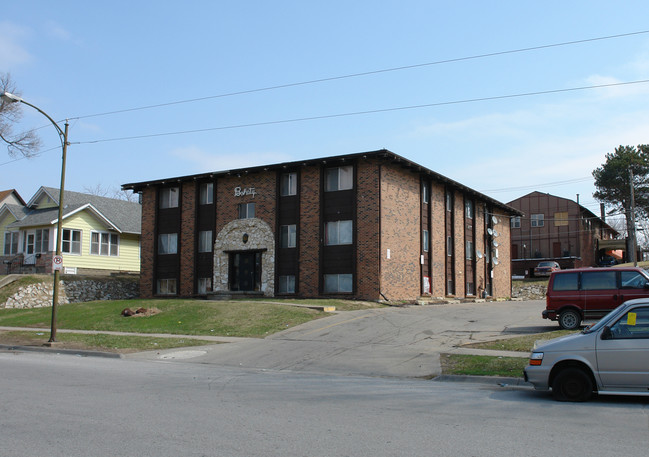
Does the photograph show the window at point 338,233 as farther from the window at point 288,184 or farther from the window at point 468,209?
the window at point 468,209

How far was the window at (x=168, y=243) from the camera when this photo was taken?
3747 centimetres

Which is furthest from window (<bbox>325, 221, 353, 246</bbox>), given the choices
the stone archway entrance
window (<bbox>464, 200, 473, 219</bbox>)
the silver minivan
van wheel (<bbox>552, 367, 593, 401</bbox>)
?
van wheel (<bbox>552, 367, 593, 401</bbox>)

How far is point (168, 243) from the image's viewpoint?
37.8 metres

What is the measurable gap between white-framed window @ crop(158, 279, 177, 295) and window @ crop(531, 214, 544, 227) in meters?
47.2

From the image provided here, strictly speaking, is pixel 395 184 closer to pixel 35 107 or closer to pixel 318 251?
pixel 318 251

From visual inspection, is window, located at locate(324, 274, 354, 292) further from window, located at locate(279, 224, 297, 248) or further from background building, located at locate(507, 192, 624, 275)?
background building, located at locate(507, 192, 624, 275)

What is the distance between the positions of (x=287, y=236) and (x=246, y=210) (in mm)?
3378

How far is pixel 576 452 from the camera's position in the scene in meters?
6.39

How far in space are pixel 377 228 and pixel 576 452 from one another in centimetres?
2331

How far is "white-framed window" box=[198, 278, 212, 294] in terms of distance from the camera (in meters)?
35.3

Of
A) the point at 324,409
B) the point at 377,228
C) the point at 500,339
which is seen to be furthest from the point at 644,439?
the point at 377,228

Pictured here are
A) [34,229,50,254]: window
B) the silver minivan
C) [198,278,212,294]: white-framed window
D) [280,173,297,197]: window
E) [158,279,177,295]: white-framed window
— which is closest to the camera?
the silver minivan

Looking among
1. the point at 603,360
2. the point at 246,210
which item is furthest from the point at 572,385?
the point at 246,210

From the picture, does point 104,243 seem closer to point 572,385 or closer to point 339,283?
point 339,283
